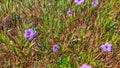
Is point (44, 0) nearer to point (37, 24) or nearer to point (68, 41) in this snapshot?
point (37, 24)

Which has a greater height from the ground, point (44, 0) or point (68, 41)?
point (44, 0)

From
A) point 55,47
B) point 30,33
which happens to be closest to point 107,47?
point 55,47

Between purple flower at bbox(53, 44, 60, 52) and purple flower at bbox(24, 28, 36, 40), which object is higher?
purple flower at bbox(24, 28, 36, 40)

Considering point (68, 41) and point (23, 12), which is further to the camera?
point (23, 12)

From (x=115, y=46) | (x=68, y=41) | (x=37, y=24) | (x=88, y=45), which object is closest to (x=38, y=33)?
(x=37, y=24)

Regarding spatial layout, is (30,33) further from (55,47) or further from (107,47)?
(107,47)

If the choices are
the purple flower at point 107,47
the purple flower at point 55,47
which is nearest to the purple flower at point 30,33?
the purple flower at point 55,47

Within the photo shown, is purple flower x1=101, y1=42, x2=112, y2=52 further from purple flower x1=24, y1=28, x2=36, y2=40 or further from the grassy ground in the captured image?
purple flower x1=24, y1=28, x2=36, y2=40

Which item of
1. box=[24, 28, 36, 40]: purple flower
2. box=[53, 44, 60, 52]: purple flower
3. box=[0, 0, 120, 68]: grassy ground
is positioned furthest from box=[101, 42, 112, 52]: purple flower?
box=[24, 28, 36, 40]: purple flower

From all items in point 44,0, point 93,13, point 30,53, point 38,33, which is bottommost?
point 30,53
